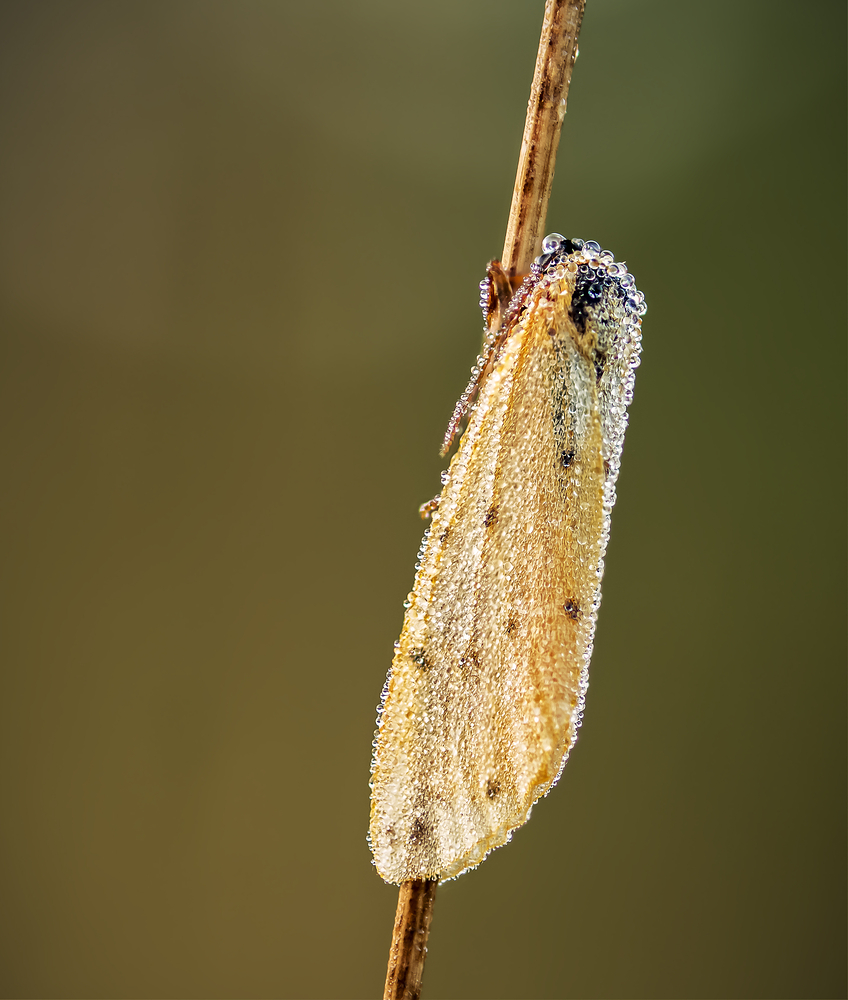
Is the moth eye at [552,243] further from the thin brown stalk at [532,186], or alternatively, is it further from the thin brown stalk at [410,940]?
the thin brown stalk at [410,940]

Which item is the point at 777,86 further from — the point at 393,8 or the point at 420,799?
the point at 420,799

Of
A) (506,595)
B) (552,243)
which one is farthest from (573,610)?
(552,243)

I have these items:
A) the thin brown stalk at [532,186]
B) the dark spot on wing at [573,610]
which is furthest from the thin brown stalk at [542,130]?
the dark spot on wing at [573,610]

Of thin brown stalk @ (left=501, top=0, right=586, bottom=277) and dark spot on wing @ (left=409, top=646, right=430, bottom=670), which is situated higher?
thin brown stalk @ (left=501, top=0, right=586, bottom=277)

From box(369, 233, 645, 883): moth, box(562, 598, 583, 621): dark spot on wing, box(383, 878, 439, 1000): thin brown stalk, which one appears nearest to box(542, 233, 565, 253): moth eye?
box(369, 233, 645, 883): moth

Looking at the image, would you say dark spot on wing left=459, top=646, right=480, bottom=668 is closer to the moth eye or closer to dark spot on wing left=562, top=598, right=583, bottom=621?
dark spot on wing left=562, top=598, right=583, bottom=621

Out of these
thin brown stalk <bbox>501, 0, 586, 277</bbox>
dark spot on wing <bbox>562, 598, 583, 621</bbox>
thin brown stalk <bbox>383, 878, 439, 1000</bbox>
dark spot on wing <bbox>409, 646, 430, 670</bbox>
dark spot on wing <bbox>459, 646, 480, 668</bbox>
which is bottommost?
thin brown stalk <bbox>383, 878, 439, 1000</bbox>
